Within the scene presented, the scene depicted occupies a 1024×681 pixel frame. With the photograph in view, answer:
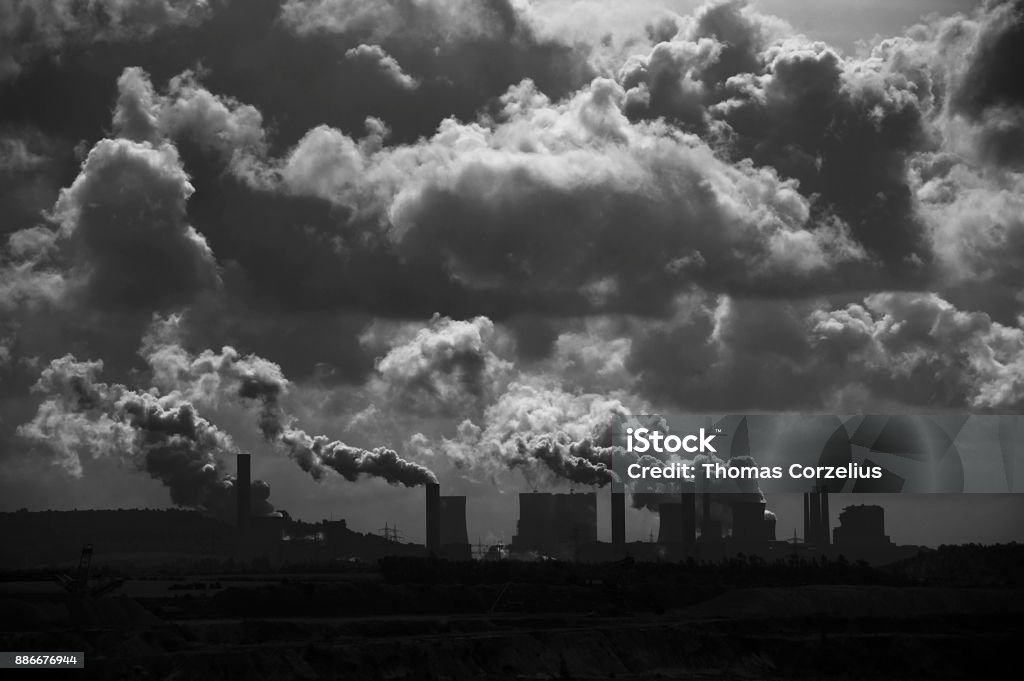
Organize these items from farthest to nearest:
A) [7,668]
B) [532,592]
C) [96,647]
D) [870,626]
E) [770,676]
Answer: [532,592], [870,626], [770,676], [96,647], [7,668]

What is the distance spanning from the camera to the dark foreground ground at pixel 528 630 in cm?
10294

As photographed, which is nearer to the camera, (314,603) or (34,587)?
(34,587)

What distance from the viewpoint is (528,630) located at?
127625 millimetres

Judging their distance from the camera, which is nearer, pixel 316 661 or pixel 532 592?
pixel 316 661

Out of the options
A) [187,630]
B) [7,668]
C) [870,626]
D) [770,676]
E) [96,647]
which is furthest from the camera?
[870,626]

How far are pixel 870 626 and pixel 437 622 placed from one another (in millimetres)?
43193

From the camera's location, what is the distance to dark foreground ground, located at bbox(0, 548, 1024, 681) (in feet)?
338

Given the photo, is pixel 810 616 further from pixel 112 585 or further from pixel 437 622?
pixel 112 585

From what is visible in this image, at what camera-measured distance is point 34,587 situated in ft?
437

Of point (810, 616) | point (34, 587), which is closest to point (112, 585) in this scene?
point (34, 587)

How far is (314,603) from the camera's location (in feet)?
493

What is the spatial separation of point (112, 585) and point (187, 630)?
19356mm

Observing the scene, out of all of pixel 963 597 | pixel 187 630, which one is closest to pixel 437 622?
pixel 187 630

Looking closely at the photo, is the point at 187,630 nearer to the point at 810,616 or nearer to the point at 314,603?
the point at 314,603
